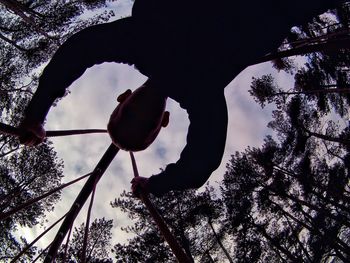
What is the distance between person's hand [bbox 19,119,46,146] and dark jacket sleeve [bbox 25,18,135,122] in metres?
0.04

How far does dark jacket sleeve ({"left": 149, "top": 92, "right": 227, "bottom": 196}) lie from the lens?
217cm

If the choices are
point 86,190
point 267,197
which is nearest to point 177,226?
point 267,197

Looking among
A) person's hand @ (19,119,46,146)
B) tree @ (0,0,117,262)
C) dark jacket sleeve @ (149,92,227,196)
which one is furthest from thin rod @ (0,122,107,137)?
tree @ (0,0,117,262)

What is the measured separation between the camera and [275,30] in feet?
6.66

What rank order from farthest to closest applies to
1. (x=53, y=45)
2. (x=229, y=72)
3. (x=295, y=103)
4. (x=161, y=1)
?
(x=295, y=103) → (x=53, y=45) → (x=229, y=72) → (x=161, y=1)

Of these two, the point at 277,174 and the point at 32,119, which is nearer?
the point at 32,119

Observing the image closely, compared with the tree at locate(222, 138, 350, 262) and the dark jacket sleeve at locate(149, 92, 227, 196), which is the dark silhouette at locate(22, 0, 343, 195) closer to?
the dark jacket sleeve at locate(149, 92, 227, 196)

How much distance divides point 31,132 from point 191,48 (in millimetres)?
1061

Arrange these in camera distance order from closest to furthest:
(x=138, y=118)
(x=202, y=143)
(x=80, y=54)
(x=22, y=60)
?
1. (x=80, y=54)
2. (x=202, y=143)
3. (x=138, y=118)
4. (x=22, y=60)

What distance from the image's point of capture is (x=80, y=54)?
6.64 feet

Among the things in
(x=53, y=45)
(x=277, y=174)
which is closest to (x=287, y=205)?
(x=277, y=174)

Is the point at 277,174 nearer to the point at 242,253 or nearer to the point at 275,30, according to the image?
the point at 242,253

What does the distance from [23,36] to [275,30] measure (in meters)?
10.3

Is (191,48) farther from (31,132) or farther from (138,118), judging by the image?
(31,132)
